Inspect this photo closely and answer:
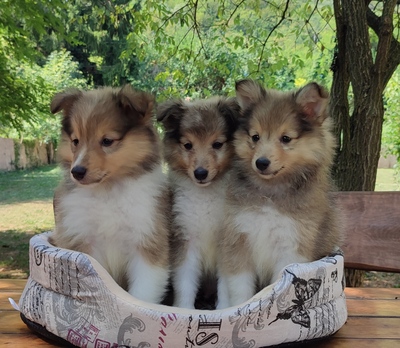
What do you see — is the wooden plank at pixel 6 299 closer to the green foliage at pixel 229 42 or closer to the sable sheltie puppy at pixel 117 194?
the sable sheltie puppy at pixel 117 194

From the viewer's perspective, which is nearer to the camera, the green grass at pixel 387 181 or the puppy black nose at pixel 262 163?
the puppy black nose at pixel 262 163

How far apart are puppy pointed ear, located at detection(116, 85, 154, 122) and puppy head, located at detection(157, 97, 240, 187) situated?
15 cm

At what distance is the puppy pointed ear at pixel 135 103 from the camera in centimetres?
177

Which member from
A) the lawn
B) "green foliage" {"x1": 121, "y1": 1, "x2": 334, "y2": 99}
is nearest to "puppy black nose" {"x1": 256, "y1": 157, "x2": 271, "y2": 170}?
"green foliage" {"x1": 121, "y1": 1, "x2": 334, "y2": 99}

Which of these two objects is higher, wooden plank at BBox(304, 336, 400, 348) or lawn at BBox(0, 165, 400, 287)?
wooden plank at BBox(304, 336, 400, 348)

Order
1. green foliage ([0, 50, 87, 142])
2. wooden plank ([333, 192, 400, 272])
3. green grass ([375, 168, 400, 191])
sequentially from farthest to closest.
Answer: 1. green foliage ([0, 50, 87, 142])
2. green grass ([375, 168, 400, 191])
3. wooden plank ([333, 192, 400, 272])

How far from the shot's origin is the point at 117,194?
179 cm

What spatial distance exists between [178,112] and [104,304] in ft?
2.88

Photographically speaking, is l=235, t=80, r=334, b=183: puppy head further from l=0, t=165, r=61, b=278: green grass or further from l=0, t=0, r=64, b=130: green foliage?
l=0, t=165, r=61, b=278: green grass

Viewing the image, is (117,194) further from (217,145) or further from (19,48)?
(19,48)

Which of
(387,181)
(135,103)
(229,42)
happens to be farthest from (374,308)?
(387,181)

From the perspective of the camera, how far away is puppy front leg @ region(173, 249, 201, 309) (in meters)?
1.90

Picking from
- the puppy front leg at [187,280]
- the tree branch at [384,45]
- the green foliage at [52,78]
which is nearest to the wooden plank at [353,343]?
the puppy front leg at [187,280]

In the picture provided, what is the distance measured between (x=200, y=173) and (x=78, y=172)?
0.46 m
